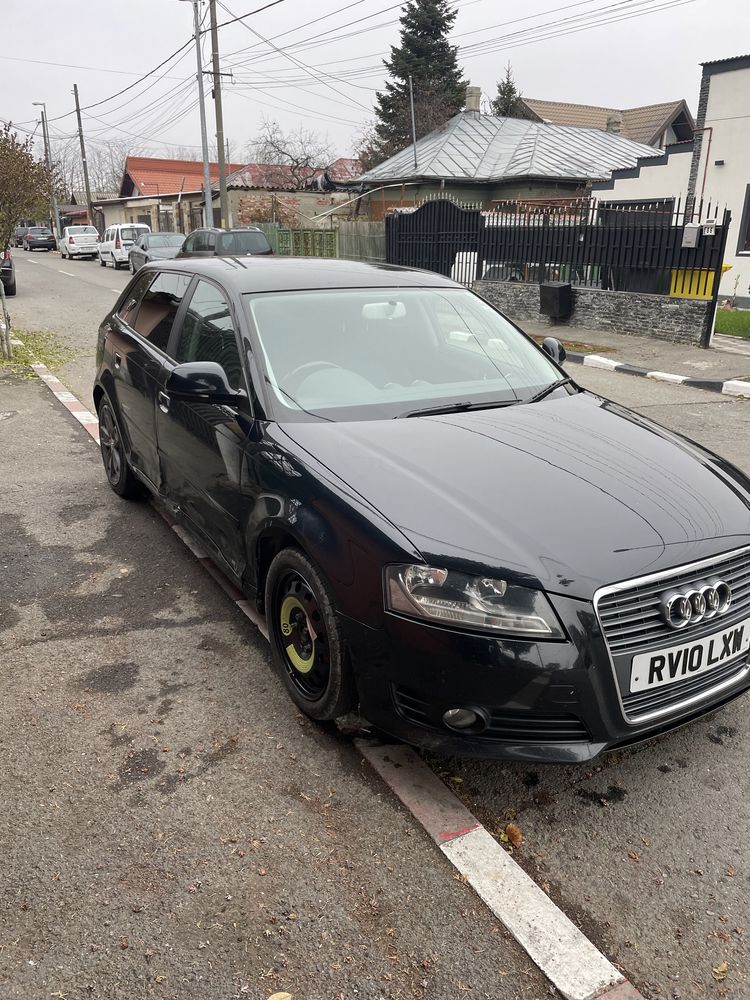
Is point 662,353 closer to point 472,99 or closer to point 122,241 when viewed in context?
point 122,241

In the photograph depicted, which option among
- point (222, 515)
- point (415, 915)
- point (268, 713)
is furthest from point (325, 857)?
point (222, 515)

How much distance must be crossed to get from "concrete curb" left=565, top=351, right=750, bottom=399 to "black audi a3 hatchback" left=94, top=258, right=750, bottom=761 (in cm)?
675

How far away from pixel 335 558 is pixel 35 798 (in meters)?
1.28

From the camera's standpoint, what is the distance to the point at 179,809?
8.48ft

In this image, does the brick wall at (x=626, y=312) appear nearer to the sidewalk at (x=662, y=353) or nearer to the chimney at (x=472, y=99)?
the sidewalk at (x=662, y=353)

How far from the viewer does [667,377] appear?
1070 centimetres

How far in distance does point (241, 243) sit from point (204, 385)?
1879 cm

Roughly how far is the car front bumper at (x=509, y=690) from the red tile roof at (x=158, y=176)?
173 ft

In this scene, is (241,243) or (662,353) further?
(241,243)

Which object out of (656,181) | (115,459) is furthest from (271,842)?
(656,181)

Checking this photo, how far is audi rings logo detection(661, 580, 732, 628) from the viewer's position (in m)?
2.39

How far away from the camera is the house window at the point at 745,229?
57.8ft

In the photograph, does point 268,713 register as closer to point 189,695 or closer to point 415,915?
point 189,695

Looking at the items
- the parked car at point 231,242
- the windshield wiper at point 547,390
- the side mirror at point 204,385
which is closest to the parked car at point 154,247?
the parked car at point 231,242
